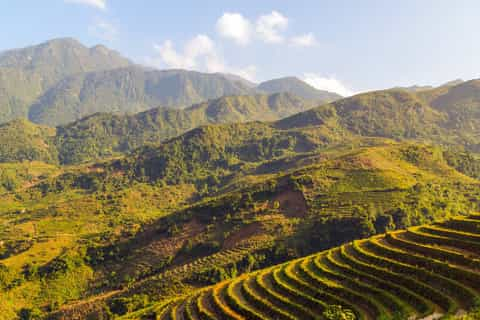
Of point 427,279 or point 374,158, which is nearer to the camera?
point 427,279

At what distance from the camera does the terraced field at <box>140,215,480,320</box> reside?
32719 mm

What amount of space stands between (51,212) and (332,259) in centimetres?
15924

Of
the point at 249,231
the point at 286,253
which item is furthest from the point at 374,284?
the point at 249,231

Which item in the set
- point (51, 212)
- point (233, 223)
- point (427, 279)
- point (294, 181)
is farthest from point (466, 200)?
point (51, 212)

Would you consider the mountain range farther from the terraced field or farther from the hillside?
the hillside

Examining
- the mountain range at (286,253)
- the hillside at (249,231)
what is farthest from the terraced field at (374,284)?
the hillside at (249,231)

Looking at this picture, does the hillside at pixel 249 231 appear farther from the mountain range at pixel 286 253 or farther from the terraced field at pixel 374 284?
the terraced field at pixel 374 284

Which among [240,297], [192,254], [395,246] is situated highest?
[395,246]

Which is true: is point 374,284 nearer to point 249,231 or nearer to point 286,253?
point 286,253

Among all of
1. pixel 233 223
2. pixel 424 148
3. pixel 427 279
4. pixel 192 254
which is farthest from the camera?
pixel 424 148

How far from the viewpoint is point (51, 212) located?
17175 cm

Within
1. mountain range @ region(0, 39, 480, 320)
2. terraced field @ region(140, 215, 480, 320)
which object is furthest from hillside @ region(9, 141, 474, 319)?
terraced field @ region(140, 215, 480, 320)

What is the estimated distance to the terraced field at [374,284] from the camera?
32.7 metres

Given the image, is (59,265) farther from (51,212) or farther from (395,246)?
(395,246)
